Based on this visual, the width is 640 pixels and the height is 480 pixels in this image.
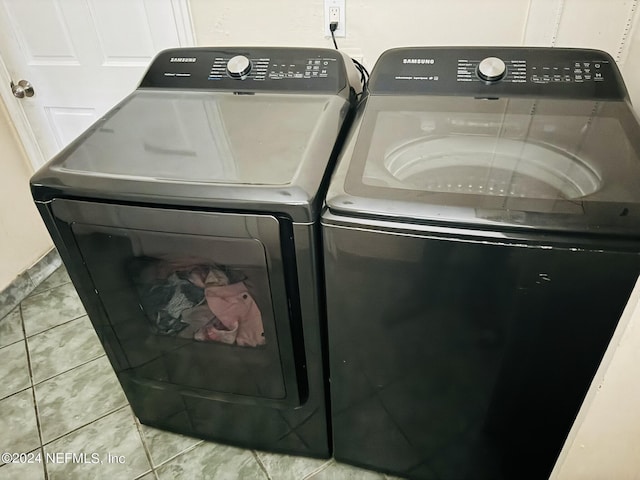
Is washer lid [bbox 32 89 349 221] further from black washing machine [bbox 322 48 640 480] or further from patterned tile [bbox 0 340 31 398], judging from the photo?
patterned tile [bbox 0 340 31 398]

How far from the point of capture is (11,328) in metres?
2.01

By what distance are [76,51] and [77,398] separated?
4.22ft

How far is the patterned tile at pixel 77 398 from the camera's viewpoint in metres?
1.63

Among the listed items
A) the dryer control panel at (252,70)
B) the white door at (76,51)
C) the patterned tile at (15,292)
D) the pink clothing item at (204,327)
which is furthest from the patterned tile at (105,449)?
the white door at (76,51)

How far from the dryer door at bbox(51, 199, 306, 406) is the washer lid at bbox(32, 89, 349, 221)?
0.05 meters

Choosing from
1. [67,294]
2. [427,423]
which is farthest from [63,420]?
[427,423]

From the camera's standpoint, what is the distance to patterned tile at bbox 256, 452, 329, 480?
57.1 inches

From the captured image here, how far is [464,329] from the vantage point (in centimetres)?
102

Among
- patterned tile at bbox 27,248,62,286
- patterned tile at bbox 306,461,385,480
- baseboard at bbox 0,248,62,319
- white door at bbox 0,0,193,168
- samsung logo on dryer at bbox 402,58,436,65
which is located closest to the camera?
samsung logo on dryer at bbox 402,58,436,65

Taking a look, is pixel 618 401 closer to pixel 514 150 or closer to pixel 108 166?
pixel 514 150

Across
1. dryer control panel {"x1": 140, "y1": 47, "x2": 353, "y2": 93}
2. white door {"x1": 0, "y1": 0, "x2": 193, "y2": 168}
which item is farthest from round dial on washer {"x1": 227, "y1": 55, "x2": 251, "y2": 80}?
white door {"x1": 0, "y1": 0, "x2": 193, "y2": 168}

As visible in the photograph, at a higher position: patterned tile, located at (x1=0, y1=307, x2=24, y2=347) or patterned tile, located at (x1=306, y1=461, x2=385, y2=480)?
patterned tile, located at (x1=306, y1=461, x2=385, y2=480)

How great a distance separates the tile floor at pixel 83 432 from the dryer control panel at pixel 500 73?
1.13 m

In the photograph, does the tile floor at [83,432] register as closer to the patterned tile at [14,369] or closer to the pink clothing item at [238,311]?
the patterned tile at [14,369]
